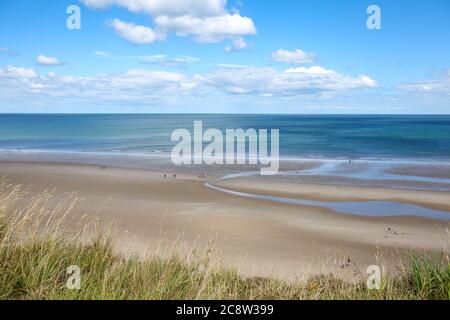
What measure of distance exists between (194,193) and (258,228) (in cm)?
625

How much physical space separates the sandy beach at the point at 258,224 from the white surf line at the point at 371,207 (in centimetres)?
67

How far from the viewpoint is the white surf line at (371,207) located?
14659 mm

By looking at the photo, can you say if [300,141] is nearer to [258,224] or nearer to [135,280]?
[258,224]

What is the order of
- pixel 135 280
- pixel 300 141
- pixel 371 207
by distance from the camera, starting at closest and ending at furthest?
1. pixel 135 280
2. pixel 371 207
3. pixel 300 141

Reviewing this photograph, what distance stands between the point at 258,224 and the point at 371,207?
5.26 meters

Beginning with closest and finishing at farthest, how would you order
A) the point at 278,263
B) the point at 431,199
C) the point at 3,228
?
1. the point at 3,228
2. the point at 278,263
3. the point at 431,199

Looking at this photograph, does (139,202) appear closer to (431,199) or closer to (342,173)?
(431,199)

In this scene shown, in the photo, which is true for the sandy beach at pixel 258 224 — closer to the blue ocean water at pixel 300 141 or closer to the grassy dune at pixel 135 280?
the grassy dune at pixel 135 280

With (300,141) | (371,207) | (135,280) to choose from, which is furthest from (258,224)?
(300,141)

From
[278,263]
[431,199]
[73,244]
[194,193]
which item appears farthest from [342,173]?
[73,244]

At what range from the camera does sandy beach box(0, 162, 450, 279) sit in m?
9.44

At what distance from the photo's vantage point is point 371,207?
51.3ft

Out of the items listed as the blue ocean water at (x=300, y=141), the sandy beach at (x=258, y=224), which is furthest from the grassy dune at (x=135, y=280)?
the blue ocean water at (x=300, y=141)
